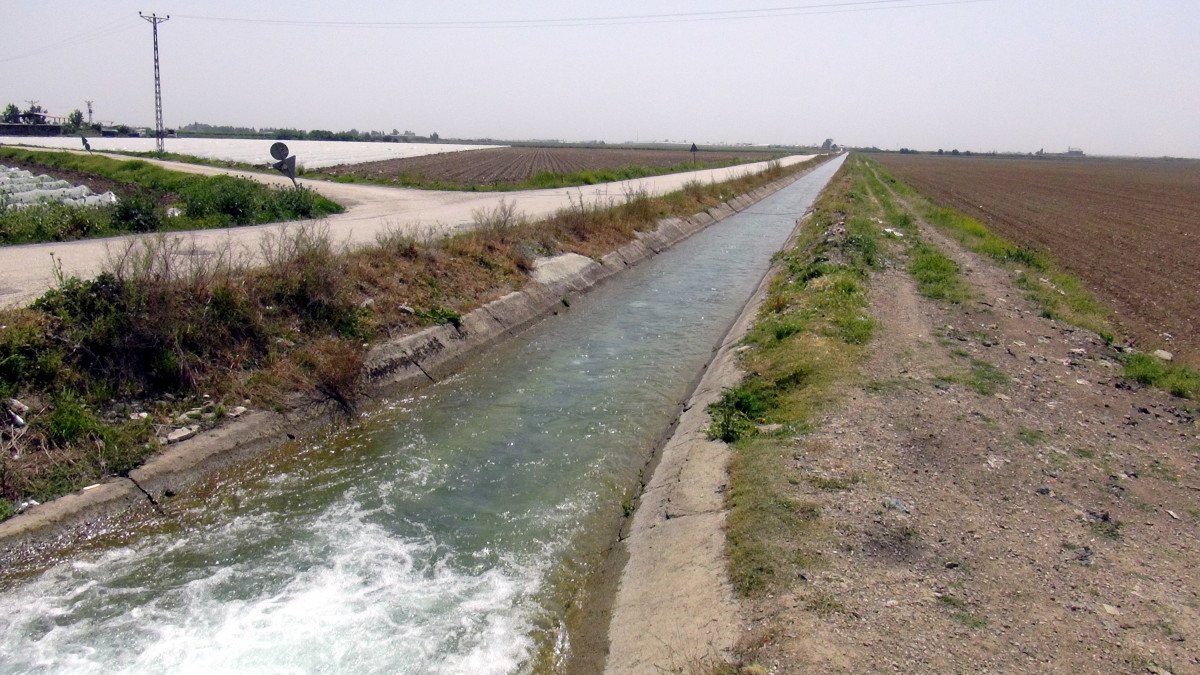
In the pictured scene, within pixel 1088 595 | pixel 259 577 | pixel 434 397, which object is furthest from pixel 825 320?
pixel 259 577

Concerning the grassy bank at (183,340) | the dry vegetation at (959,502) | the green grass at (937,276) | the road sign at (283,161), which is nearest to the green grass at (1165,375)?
the dry vegetation at (959,502)

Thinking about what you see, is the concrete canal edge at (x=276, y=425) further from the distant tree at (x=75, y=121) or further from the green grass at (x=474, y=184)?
the distant tree at (x=75, y=121)

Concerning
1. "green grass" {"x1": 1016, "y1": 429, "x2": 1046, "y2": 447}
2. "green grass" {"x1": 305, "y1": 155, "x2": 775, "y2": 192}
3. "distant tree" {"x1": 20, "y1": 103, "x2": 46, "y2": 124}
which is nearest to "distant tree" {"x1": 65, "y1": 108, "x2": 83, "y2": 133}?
"distant tree" {"x1": 20, "y1": 103, "x2": 46, "y2": 124}

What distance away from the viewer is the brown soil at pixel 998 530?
4.63 metres

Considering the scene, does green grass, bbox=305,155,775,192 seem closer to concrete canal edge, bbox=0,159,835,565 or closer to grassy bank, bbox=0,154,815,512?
concrete canal edge, bbox=0,159,835,565

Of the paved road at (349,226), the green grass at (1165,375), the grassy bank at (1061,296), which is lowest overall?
the green grass at (1165,375)

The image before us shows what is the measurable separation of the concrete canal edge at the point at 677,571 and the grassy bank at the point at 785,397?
0.20m

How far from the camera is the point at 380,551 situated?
7039 mm

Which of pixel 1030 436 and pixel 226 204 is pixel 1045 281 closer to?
pixel 1030 436

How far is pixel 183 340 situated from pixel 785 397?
26.3ft

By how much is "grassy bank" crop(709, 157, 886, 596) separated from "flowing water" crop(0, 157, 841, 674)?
148 cm

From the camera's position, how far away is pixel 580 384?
470 inches

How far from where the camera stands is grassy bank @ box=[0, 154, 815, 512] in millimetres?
7754

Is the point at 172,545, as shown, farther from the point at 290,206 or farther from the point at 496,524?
the point at 290,206
